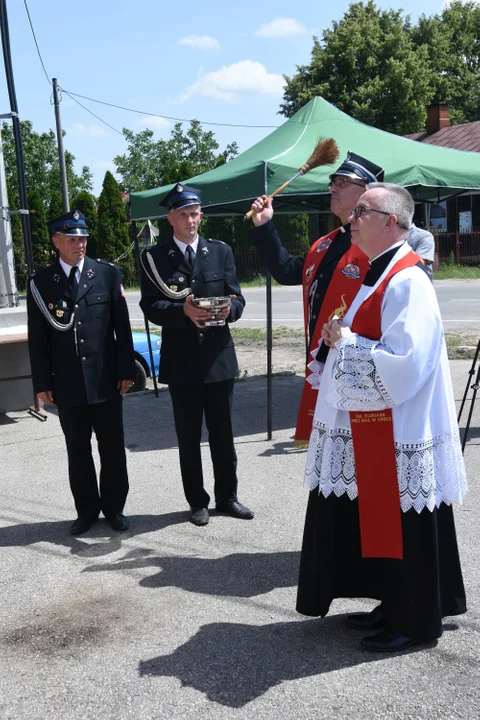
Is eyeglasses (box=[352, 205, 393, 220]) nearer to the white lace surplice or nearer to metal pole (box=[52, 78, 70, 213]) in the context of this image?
the white lace surplice

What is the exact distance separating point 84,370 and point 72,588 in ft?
4.26

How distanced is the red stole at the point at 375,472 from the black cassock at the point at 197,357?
185 centimetres

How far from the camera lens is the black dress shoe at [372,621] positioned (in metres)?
3.46

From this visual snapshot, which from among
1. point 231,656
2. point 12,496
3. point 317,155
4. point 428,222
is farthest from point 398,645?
point 428,222

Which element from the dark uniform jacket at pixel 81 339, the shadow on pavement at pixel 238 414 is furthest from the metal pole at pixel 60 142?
the dark uniform jacket at pixel 81 339

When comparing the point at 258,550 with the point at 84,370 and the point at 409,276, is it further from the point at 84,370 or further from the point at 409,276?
the point at 409,276

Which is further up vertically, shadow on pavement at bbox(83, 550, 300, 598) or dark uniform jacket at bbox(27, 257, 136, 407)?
dark uniform jacket at bbox(27, 257, 136, 407)

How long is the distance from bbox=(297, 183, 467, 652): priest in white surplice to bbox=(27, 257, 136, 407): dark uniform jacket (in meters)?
1.89

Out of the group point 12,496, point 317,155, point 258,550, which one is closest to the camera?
point 258,550

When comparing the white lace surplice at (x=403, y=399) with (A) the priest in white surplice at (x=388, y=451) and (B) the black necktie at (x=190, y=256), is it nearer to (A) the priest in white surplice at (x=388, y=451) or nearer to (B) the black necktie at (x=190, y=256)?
(A) the priest in white surplice at (x=388, y=451)

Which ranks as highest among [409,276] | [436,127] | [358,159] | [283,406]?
[436,127]

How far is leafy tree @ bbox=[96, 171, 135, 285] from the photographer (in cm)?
3225

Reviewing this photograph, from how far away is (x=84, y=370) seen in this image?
478 cm

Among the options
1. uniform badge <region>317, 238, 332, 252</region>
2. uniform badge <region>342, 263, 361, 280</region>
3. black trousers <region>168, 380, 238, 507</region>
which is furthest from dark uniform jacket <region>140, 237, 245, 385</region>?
uniform badge <region>342, 263, 361, 280</region>
